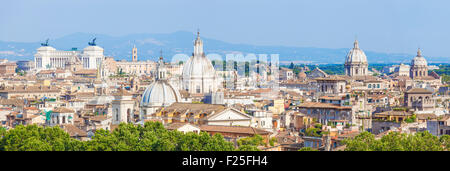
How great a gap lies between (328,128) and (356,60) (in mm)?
84870

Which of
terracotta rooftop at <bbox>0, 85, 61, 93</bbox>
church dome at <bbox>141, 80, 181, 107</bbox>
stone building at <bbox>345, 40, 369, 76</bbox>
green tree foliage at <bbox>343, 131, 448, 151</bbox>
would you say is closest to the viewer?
green tree foliage at <bbox>343, 131, 448, 151</bbox>

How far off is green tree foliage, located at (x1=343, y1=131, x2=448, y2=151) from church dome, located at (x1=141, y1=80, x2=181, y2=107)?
21.8m

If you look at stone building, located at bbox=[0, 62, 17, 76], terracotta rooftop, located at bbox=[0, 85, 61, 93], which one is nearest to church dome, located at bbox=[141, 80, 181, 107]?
terracotta rooftop, located at bbox=[0, 85, 61, 93]

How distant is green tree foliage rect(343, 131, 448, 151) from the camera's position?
1304 inches

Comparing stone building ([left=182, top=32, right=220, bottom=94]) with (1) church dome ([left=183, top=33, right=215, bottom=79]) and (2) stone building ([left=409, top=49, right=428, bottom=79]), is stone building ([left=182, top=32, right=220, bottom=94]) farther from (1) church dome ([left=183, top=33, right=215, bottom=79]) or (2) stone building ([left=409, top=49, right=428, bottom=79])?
(2) stone building ([left=409, top=49, right=428, bottom=79])

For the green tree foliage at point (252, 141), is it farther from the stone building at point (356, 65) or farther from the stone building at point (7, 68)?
the stone building at point (7, 68)

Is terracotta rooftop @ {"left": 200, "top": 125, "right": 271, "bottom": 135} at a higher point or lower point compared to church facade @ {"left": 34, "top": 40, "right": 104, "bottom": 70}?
lower

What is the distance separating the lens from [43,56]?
192 m

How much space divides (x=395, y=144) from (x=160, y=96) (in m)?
24.7

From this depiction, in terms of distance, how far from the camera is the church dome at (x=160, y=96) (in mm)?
55375

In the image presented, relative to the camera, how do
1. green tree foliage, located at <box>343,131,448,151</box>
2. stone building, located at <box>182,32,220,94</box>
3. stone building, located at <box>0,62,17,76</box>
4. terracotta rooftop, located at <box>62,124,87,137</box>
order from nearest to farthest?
green tree foliage, located at <box>343,131,448,151</box> → terracotta rooftop, located at <box>62,124,87,137</box> → stone building, located at <box>182,32,220,94</box> → stone building, located at <box>0,62,17,76</box>

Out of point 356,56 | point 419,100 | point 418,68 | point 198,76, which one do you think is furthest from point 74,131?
point 418,68
